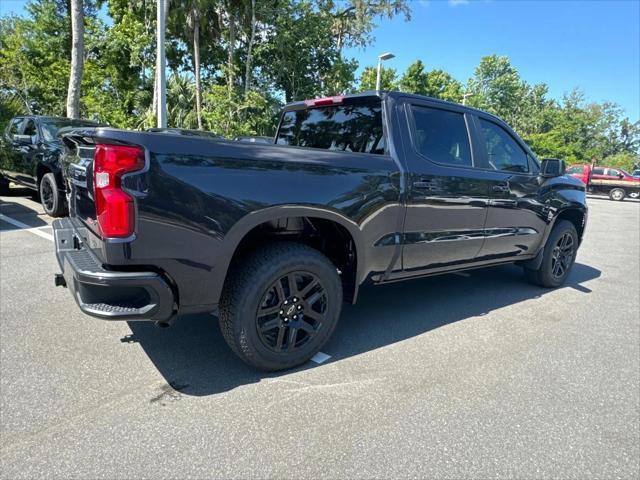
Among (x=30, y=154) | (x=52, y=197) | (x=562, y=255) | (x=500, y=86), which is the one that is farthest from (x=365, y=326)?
(x=500, y=86)

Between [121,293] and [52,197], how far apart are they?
5.77 meters

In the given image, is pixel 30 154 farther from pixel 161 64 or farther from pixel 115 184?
pixel 115 184

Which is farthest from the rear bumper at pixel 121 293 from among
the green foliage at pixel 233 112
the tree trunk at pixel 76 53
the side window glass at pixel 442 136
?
the green foliage at pixel 233 112

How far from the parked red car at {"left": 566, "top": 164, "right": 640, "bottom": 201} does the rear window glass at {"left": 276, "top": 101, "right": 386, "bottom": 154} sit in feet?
81.9

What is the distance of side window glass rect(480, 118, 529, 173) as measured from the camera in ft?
13.7

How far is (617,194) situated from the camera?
25094 mm

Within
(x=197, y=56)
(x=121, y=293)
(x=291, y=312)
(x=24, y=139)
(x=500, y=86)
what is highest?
(x=500, y=86)

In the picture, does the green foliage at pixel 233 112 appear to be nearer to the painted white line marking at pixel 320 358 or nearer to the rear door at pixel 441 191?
the rear door at pixel 441 191

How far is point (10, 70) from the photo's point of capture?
22.0 m

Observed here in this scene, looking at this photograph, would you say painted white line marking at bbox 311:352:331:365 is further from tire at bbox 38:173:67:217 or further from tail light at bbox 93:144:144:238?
tire at bbox 38:173:67:217

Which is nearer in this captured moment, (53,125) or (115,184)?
(115,184)

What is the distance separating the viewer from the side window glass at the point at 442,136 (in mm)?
3531

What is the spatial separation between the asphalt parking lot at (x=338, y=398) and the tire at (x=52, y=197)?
288cm

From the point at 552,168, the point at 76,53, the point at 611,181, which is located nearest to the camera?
the point at 552,168
